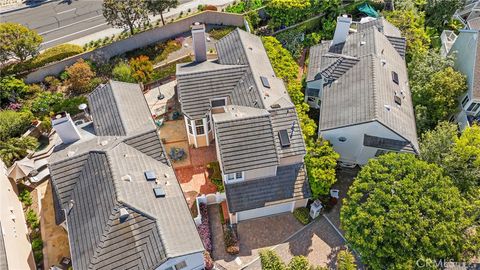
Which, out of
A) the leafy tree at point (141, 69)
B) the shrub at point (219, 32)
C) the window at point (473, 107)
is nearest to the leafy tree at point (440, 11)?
the window at point (473, 107)

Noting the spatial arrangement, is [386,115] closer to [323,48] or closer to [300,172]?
[300,172]

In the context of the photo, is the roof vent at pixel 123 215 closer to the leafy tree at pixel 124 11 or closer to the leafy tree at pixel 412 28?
the leafy tree at pixel 124 11

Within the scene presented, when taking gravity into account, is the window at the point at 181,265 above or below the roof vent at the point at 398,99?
below

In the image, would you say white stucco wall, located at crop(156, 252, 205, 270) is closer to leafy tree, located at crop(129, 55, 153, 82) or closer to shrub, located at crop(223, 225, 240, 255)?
shrub, located at crop(223, 225, 240, 255)

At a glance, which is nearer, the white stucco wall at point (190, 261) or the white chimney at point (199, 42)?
the white stucco wall at point (190, 261)

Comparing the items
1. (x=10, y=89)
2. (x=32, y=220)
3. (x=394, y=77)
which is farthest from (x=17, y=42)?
(x=394, y=77)
